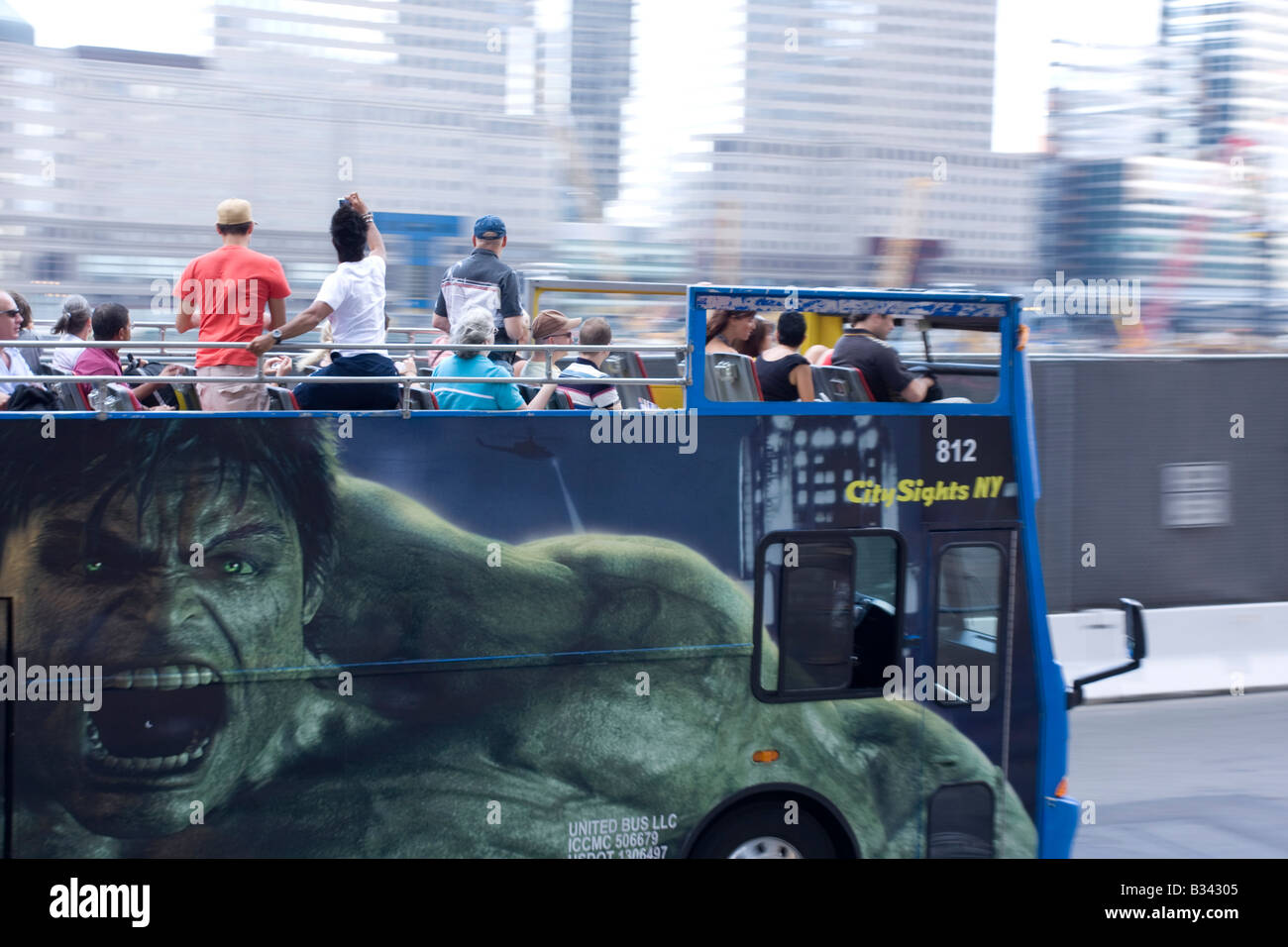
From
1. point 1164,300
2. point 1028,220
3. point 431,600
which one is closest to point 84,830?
point 431,600

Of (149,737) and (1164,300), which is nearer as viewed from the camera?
(149,737)

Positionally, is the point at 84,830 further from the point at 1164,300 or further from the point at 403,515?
the point at 1164,300

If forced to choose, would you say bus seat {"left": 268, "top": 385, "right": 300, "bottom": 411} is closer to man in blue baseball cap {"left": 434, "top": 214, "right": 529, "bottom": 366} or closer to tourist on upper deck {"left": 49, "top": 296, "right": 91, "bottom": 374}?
man in blue baseball cap {"left": 434, "top": 214, "right": 529, "bottom": 366}

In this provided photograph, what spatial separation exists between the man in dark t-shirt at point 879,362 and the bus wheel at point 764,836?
1849 mm

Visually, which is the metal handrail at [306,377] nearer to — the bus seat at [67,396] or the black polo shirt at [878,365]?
the bus seat at [67,396]

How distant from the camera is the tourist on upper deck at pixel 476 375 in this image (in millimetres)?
5281

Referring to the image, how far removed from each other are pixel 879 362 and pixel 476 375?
5.82ft

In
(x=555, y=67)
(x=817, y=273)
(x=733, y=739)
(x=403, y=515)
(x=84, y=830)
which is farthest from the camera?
(x=817, y=273)

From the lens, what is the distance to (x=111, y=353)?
19.0ft

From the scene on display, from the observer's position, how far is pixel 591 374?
6.09 m

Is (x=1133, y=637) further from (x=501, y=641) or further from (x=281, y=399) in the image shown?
(x=281, y=399)

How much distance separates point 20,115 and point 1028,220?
743 inches

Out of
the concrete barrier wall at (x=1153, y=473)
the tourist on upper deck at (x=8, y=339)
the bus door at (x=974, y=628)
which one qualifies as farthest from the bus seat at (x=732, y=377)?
the concrete barrier wall at (x=1153, y=473)

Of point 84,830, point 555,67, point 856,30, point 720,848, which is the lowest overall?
point 720,848
